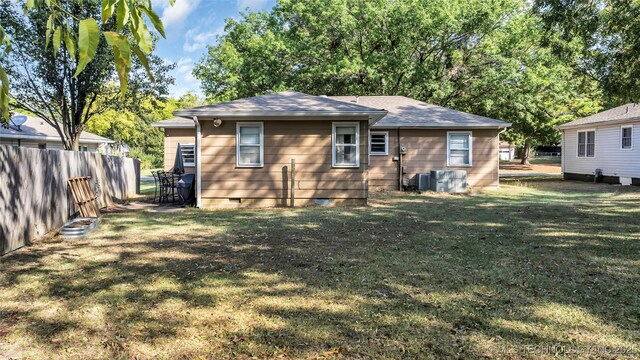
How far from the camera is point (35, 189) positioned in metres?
6.53

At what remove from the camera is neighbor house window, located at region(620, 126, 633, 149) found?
52.1 feet

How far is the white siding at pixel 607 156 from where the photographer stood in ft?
51.4

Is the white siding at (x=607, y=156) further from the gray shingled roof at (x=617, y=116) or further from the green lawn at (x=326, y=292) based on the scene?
the green lawn at (x=326, y=292)

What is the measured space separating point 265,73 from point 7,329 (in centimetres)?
2086

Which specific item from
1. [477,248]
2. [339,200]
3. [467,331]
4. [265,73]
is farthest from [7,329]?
[265,73]

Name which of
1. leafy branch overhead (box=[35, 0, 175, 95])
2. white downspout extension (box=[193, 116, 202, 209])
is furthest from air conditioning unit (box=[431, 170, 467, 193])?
leafy branch overhead (box=[35, 0, 175, 95])

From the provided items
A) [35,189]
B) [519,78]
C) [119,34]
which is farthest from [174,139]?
[119,34]

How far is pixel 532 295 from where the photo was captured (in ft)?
12.5

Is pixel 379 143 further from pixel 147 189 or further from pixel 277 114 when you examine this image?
pixel 147 189

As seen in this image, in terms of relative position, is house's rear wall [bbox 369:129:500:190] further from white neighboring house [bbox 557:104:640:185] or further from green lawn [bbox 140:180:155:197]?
green lawn [bbox 140:180:155:197]

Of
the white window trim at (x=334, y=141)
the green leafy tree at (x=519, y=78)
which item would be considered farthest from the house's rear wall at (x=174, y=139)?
the green leafy tree at (x=519, y=78)

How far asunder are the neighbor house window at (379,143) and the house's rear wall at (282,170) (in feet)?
16.5

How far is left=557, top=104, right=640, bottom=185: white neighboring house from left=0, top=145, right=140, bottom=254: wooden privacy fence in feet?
59.8

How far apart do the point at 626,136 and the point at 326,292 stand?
17.4 m
